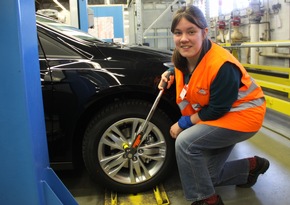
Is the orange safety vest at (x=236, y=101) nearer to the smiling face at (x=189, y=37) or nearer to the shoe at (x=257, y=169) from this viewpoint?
the smiling face at (x=189, y=37)

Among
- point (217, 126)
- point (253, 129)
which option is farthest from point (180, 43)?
point (253, 129)

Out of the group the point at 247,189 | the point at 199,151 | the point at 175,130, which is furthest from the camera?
the point at 247,189

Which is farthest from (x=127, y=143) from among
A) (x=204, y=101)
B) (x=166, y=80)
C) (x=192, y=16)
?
(x=192, y=16)

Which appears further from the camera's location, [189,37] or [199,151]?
[199,151]

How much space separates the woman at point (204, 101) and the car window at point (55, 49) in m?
0.74

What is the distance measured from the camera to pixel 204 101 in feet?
5.64

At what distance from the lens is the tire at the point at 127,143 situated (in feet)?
6.73

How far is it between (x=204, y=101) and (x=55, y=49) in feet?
3.62

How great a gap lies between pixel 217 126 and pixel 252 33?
581 cm

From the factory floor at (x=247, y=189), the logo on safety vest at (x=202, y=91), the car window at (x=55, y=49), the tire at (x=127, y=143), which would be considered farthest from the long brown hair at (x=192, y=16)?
the factory floor at (x=247, y=189)

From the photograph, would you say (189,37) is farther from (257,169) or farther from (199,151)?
(257,169)

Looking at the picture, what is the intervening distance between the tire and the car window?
1.48 feet

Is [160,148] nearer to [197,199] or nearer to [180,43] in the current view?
[197,199]

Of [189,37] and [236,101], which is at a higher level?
[189,37]
